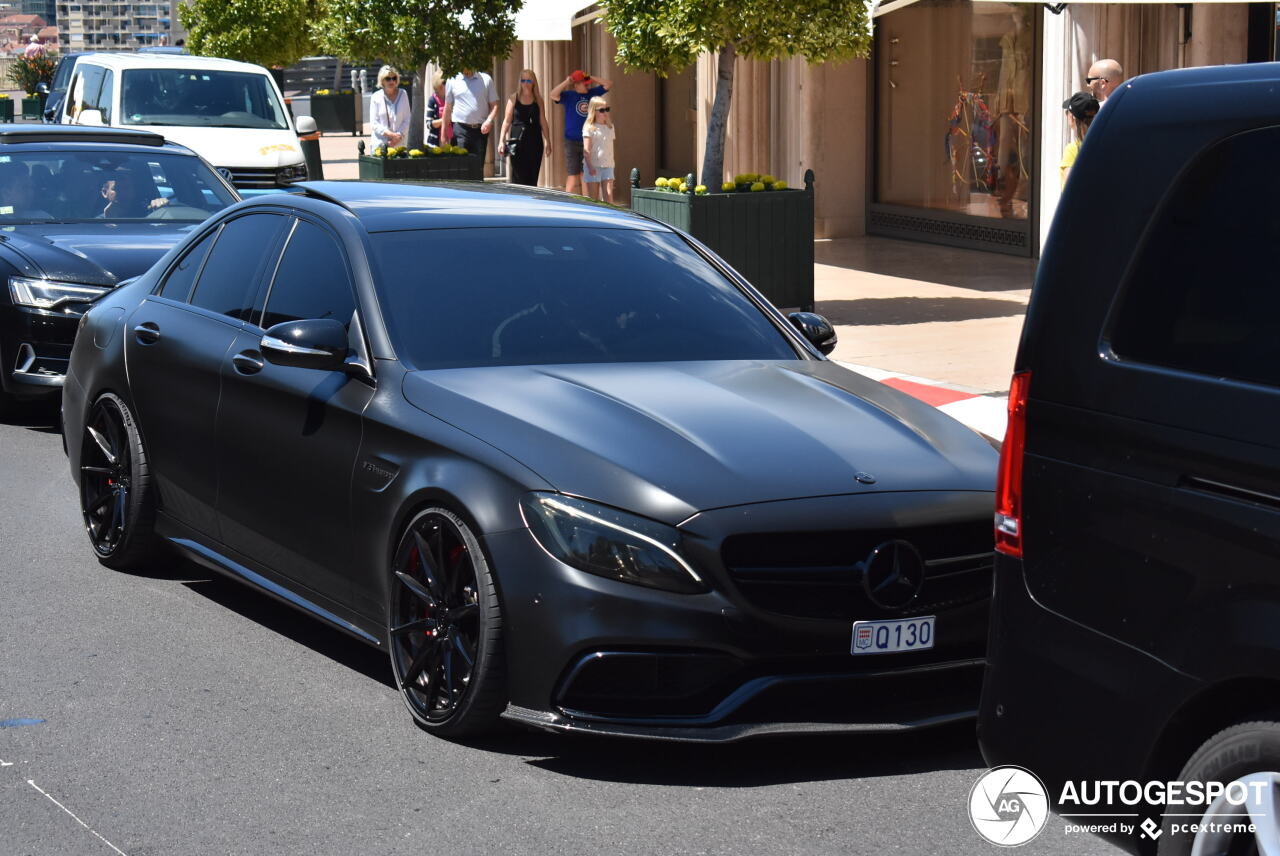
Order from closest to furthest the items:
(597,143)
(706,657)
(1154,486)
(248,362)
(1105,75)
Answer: (1154,486), (706,657), (248,362), (1105,75), (597,143)

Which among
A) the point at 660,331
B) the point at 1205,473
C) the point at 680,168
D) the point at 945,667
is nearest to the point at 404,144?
the point at 680,168

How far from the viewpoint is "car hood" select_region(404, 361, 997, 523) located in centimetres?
492

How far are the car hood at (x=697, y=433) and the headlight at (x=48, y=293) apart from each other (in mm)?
5281

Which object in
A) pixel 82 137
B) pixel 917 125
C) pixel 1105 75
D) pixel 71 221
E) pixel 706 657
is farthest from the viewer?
pixel 917 125

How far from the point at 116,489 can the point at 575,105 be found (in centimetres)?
1434

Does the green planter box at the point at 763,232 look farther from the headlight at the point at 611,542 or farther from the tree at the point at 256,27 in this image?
the tree at the point at 256,27

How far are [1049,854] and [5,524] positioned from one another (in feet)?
17.3

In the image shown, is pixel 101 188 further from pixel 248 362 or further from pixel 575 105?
pixel 575 105

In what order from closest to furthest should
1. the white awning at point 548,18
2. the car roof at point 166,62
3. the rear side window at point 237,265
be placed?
the rear side window at point 237,265 < the car roof at point 166,62 < the white awning at point 548,18

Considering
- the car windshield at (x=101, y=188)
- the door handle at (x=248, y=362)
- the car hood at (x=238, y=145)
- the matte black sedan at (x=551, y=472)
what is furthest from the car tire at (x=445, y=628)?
the car hood at (x=238, y=145)

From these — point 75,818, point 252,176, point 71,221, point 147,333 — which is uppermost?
point 252,176

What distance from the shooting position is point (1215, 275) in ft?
11.4

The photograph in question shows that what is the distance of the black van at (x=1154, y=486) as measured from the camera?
10.8 feet

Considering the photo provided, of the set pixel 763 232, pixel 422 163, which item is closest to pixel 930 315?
pixel 763 232
